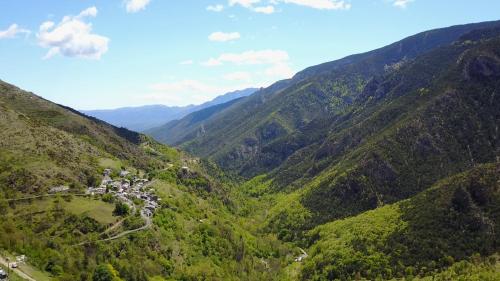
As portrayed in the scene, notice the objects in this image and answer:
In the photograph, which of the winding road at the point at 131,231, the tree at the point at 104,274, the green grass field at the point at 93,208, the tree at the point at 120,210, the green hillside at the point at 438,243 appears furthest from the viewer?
the green hillside at the point at 438,243

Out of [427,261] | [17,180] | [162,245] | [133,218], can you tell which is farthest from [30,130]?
[427,261]

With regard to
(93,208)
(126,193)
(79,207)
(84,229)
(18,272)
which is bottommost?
(84,229)

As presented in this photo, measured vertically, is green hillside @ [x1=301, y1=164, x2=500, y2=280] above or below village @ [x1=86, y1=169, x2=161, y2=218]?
below

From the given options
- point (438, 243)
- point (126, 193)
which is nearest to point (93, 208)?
point (126, 193)

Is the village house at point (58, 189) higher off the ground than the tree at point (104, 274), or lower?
higher

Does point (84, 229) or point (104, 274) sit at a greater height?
point (84, 229)

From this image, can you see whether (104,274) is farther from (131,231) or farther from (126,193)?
(126,193)

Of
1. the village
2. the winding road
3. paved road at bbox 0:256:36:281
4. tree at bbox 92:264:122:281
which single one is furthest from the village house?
paved road at bbox 0:256:36:281

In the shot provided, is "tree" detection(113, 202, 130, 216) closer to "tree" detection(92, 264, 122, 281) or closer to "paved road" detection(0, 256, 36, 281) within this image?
"tree" detection(92, 264, 122, 281)

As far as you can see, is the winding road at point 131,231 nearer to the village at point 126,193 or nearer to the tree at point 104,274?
the village at point 126,193

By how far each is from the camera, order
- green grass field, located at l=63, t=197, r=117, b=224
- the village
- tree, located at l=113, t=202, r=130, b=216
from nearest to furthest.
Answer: green grass field, located at l=63, t=197, r=117, b=224, tree, located at l=113, t=202, r=130, b=216, the village

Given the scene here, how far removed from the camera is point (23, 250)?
117 m

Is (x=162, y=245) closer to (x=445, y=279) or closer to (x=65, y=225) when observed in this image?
(x=65, y=225)

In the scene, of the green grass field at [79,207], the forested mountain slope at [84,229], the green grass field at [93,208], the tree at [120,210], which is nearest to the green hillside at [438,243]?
the forested mountain slope at [84,229]
